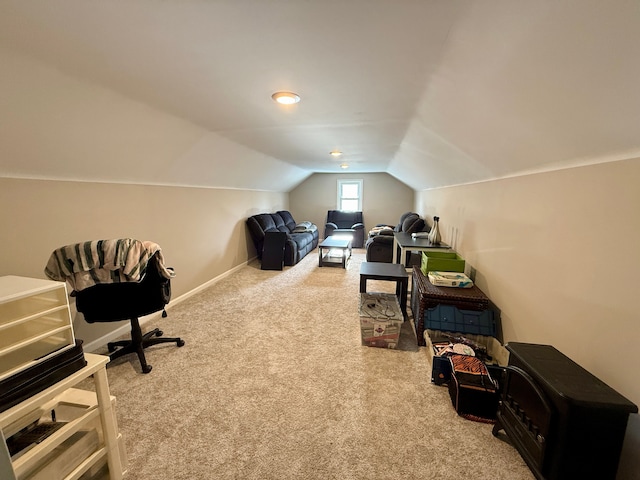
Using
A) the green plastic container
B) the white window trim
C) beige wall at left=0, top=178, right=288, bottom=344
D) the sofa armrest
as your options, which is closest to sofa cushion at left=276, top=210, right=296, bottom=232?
beige wall at left=0, top=178, right=288, bottom=344

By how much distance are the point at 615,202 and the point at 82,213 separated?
3.44 meters

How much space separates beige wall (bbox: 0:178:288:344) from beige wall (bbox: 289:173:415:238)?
3.11 meters

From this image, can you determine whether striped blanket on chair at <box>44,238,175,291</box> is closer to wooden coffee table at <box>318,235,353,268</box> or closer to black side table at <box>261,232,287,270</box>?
black side table at <box>261,232,287,270</box>

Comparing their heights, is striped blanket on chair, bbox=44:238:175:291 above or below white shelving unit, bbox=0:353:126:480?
above

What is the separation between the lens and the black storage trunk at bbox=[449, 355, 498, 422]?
158cm

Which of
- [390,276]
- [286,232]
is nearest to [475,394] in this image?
[390,276]

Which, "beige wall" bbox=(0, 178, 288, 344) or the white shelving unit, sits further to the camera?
"beige wall" bbox=(0, 178, 288, 344)

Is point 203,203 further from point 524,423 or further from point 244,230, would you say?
point 524,423

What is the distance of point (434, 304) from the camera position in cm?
224

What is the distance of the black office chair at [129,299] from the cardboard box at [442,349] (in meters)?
2.14

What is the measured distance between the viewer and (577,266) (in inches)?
52.4

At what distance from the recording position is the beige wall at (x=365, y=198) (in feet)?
23.9

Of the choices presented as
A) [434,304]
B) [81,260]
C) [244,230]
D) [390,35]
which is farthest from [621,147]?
[244,230]

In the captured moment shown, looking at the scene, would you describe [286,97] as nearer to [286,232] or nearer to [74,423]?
[74,423]
